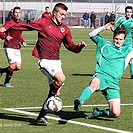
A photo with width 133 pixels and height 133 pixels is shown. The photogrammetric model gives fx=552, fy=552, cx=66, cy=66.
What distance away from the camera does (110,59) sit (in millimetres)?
→ 10023

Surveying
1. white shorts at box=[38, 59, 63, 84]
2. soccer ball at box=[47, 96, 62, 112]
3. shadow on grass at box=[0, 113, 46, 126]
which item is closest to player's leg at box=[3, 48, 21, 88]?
shadow on grass at box=[0, 113, 46, 126]

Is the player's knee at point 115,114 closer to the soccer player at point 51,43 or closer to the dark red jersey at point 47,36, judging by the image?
the soccer player at point 51,43

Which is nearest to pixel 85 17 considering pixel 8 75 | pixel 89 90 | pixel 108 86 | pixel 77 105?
pixel 8 75

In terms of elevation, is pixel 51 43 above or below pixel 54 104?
above

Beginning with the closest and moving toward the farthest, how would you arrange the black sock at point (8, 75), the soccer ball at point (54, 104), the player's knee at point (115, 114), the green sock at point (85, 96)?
the green sock at point (85, 96)
the soccer ball at point (54, 104)
the player's knee at point (115, 114)
the black sock at point (8, 75)

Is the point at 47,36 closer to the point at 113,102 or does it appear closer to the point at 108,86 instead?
the point at 108,86

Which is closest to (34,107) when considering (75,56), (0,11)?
(75,56)

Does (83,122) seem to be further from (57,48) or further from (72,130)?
(57,48)

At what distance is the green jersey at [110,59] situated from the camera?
996 centimetres

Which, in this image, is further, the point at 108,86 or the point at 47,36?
the point at 47,36

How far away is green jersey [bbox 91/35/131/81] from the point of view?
996cm

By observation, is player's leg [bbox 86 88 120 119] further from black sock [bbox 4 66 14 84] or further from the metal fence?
the metal fence

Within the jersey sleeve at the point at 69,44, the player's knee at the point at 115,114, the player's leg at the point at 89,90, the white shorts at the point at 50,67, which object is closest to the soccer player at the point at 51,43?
the white shorts at the point at 50,67

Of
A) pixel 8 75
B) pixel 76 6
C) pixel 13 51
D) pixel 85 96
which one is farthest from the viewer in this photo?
pixel 76 6
